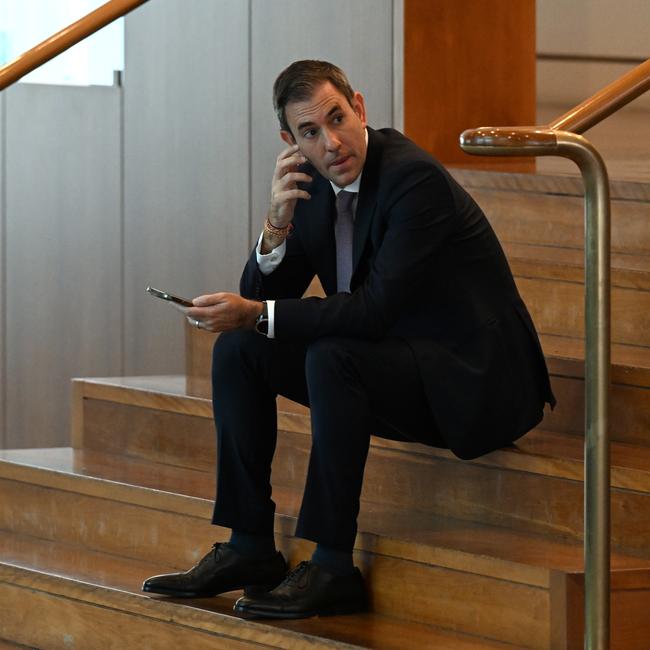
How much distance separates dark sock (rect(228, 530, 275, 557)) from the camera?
2.18 m

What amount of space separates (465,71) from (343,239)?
162 cm

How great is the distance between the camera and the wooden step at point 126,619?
199cm

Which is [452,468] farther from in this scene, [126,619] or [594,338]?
[594,338]

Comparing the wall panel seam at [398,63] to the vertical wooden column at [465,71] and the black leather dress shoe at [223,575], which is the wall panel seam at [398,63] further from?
the black leather dress shoe at [223,575]

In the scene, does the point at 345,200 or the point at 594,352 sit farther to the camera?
the point at 345,200

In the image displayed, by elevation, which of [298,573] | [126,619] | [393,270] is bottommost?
[126,619]

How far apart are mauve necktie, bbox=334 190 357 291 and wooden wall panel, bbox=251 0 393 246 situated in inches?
54.8

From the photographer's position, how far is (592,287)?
1510 mm

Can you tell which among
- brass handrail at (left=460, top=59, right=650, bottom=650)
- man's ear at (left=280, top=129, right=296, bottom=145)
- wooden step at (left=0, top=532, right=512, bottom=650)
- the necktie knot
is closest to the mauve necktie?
the necktie knot

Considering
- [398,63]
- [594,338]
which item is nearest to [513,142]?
[594,338]

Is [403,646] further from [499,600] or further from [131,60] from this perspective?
[131,60]

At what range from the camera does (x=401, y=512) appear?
91.2 inches

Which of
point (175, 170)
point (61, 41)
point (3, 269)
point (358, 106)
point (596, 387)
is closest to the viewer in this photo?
point (596, 387)

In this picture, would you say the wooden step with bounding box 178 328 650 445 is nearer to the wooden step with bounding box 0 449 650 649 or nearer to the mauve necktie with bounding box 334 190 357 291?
the wooden step with bounding box 0 449 650 649
